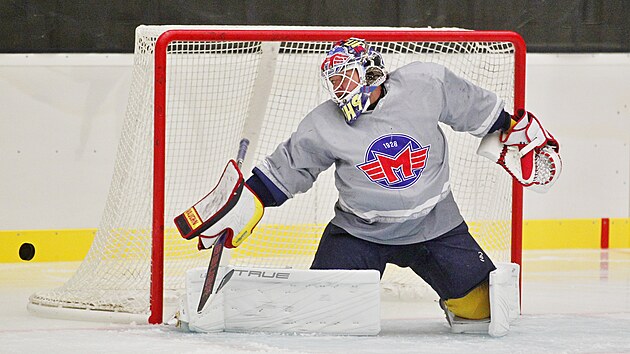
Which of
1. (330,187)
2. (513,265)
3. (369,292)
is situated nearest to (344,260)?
(369,292)

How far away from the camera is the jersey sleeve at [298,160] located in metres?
3.56

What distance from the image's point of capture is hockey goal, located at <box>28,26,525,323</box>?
388 cm

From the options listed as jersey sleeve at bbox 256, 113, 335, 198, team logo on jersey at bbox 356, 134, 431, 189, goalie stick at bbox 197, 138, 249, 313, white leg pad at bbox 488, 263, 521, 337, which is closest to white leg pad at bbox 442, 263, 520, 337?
white leg pad at bbox 488, 263, 521, 337

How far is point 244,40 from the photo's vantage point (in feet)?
12.7

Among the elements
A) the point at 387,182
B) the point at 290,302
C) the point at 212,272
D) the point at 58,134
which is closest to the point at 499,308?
the point at 387,182

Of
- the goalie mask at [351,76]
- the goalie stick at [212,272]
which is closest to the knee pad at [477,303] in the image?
the goalie mask at [351,76]

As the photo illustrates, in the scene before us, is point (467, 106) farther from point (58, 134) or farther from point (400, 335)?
point (58, 134)

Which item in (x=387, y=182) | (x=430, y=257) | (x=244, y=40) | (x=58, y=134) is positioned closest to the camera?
(x=387, y=182)

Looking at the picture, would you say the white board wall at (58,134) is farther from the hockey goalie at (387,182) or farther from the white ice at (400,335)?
the hockey goalie at (387,182)

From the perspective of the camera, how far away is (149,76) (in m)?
3.99

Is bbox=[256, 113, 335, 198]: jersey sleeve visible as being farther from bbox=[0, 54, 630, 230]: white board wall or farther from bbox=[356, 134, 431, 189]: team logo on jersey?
bbox=[0, 54, 630, 230]: white board wall

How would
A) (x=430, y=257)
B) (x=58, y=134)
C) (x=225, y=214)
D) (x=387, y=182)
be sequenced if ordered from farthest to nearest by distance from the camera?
1. (x=58, y=134)
2. (x=430, y=257)
3. (x=387, y=182)
4. (x=225, y=214)

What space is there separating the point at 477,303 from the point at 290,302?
565 millimetres

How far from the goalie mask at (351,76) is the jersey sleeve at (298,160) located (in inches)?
4.4
